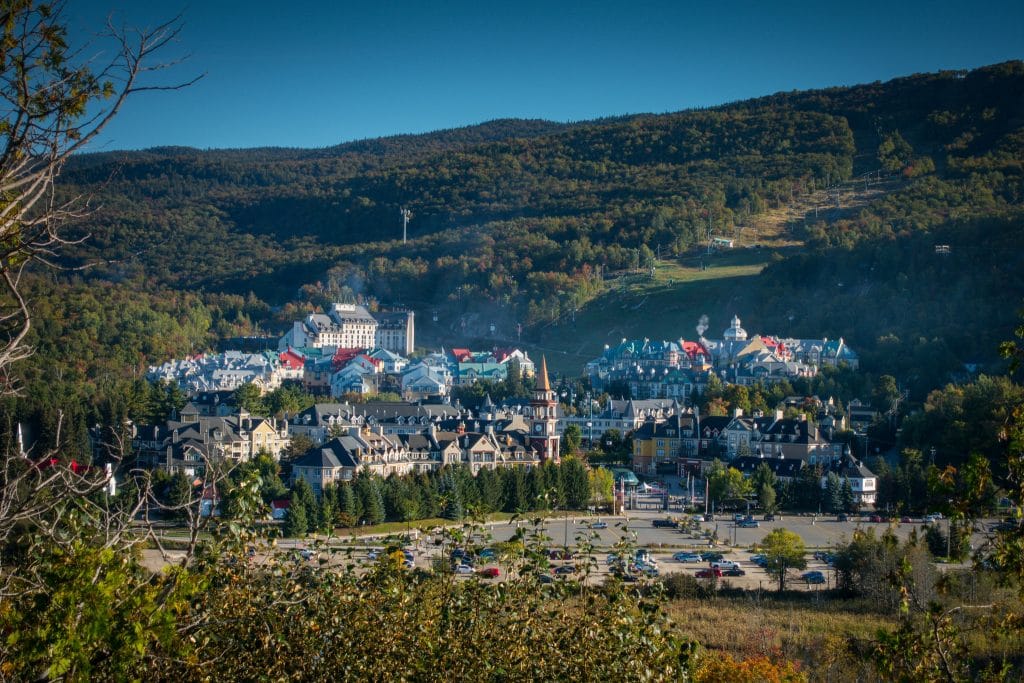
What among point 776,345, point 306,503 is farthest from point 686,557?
point 776,345

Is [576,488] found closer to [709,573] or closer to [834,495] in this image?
[834,495]

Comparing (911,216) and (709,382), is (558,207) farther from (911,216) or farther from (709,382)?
(709,382)

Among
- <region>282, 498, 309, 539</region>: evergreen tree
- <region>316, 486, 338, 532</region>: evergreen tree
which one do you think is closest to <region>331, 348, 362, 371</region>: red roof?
<region>316, 486, 338, 532</region>: evergreen tree

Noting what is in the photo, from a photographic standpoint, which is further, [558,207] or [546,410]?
[558,207]

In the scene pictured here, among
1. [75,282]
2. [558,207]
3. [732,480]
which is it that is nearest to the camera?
[732,480]

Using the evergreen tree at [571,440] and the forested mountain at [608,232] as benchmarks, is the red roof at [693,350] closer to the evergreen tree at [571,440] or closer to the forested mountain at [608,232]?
the forested mountain at [608,232]

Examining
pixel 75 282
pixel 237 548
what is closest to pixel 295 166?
pixel 75 282
